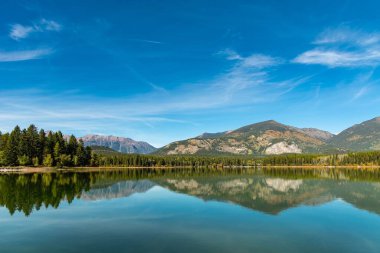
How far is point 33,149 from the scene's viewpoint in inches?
6220

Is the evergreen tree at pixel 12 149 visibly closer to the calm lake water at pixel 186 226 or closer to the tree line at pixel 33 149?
the tree line at pixel 33 149

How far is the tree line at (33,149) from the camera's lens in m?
150

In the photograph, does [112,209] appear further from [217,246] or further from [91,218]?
[217,246]

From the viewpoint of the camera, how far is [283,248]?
24719 mm

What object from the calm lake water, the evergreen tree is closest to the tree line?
the evergreen tree

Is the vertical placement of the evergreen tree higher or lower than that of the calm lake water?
higher

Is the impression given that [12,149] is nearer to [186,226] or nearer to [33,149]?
[33,149]

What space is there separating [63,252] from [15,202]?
2890 centimetres

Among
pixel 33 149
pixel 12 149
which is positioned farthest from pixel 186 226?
pixel 33 149

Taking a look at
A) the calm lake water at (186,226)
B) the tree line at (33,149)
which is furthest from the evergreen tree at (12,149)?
the calm lake water at (186,226)

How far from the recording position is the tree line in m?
150

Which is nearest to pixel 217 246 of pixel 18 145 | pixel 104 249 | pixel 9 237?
pixel 104 249

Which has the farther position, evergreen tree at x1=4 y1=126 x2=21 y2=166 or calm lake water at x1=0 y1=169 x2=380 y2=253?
evergreen tree at x1=4 y1=126 x2=21 y2=166

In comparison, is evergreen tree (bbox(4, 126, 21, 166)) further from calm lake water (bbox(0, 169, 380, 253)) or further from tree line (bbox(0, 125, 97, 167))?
calm lake water (bbox(0, 169, 380, 253))
